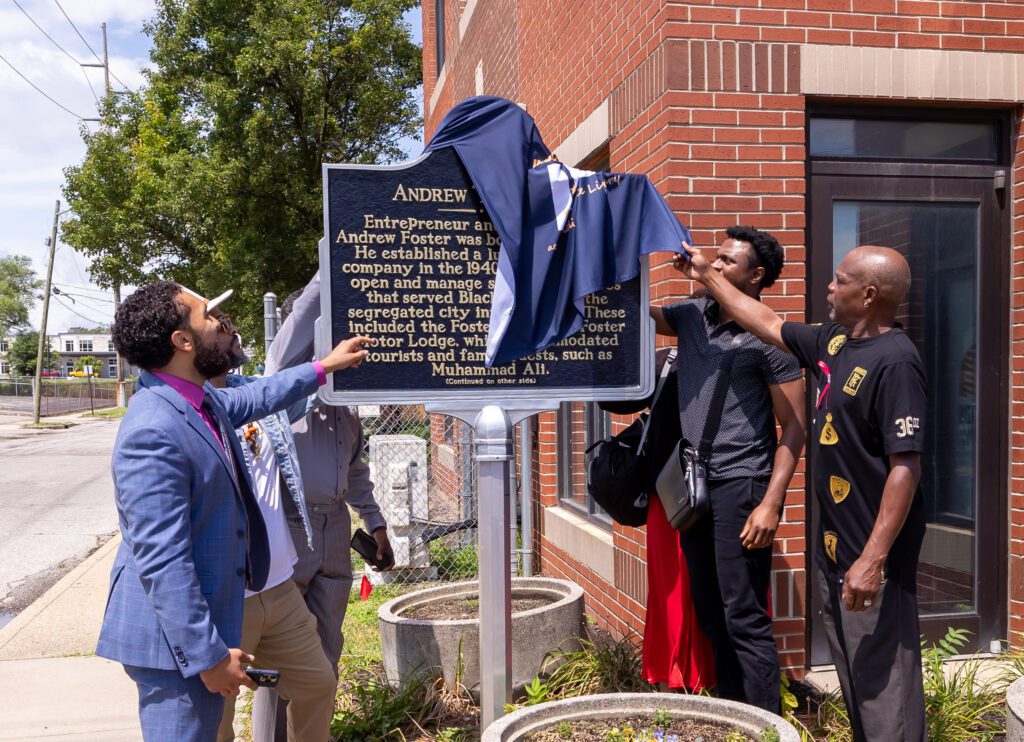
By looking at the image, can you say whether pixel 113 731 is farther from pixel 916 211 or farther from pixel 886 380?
pixel 916 211

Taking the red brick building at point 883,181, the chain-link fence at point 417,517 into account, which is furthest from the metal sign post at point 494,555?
the chain-link fence at point 417,517

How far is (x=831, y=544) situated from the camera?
10.1ft

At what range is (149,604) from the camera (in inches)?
99.5

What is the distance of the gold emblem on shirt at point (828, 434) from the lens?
3013 millimetres

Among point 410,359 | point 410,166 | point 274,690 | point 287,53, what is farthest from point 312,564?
point 287,53

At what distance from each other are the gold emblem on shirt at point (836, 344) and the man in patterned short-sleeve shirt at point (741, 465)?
34 centimetres

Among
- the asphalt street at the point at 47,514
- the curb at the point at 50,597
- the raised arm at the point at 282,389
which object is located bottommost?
the asphalt street at the point at 47,514

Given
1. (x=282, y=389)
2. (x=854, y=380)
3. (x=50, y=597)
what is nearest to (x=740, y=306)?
(x=854, y=380)

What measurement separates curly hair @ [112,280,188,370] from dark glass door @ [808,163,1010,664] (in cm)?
317

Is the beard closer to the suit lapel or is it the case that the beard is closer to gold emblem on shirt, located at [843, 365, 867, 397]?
the suit lapel

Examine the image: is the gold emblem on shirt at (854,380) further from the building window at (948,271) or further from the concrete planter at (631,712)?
the building window at (948,271)

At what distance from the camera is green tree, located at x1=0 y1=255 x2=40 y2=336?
87500mm

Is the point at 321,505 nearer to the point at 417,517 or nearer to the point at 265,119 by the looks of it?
the point at 417,517

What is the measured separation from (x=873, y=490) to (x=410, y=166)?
198cm
